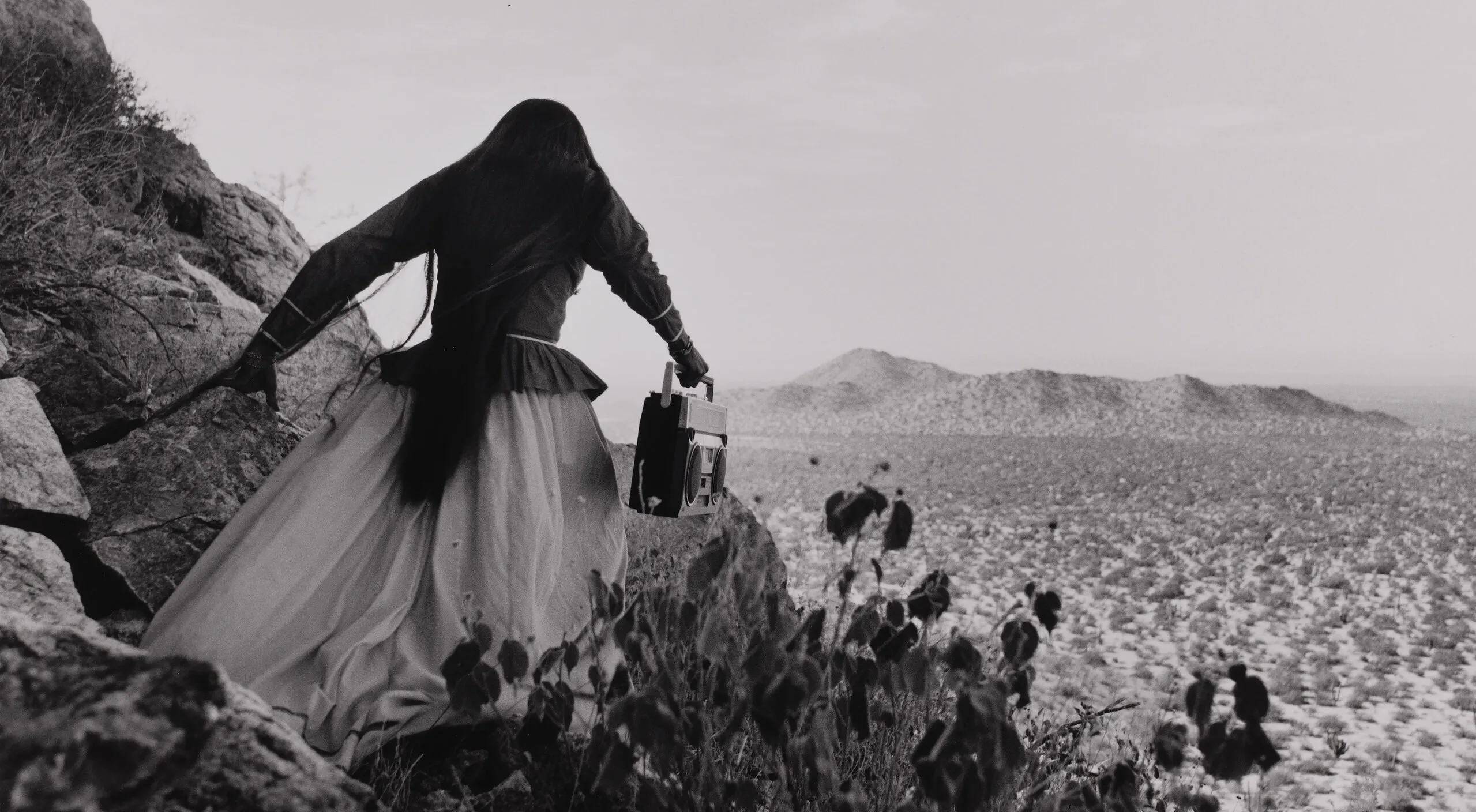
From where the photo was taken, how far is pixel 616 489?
3.21 m

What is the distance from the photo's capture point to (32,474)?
3115 mm

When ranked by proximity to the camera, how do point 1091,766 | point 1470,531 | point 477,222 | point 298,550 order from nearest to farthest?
1. point 298,550
2. point 477,222
3. point 1091,766
4. point 1470,531

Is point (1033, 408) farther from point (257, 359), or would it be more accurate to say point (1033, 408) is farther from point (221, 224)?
point (257, 359)

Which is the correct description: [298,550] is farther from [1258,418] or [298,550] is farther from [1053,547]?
[1258,418]

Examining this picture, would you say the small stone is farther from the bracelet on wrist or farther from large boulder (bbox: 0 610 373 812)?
the bracelet on wrist

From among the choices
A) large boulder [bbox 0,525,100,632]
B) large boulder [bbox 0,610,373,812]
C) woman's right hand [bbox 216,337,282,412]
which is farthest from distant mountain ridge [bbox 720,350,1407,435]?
large boulder [bbox 0,610,373,812]

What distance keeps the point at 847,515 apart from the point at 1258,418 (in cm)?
5346

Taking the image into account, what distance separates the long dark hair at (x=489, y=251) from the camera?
2.93 m

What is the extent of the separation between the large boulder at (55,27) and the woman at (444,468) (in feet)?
17.9

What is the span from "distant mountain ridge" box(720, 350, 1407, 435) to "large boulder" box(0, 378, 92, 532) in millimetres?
37273

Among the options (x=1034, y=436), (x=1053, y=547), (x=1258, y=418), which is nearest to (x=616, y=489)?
(x=1053, y=547)

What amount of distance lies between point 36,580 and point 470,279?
1496 mm

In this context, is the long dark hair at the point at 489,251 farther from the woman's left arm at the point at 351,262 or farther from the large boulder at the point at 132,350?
the large boulder at the point at 132,350

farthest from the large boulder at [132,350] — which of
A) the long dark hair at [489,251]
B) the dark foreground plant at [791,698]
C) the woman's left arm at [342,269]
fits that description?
the dark foreground plant at [791,698]
